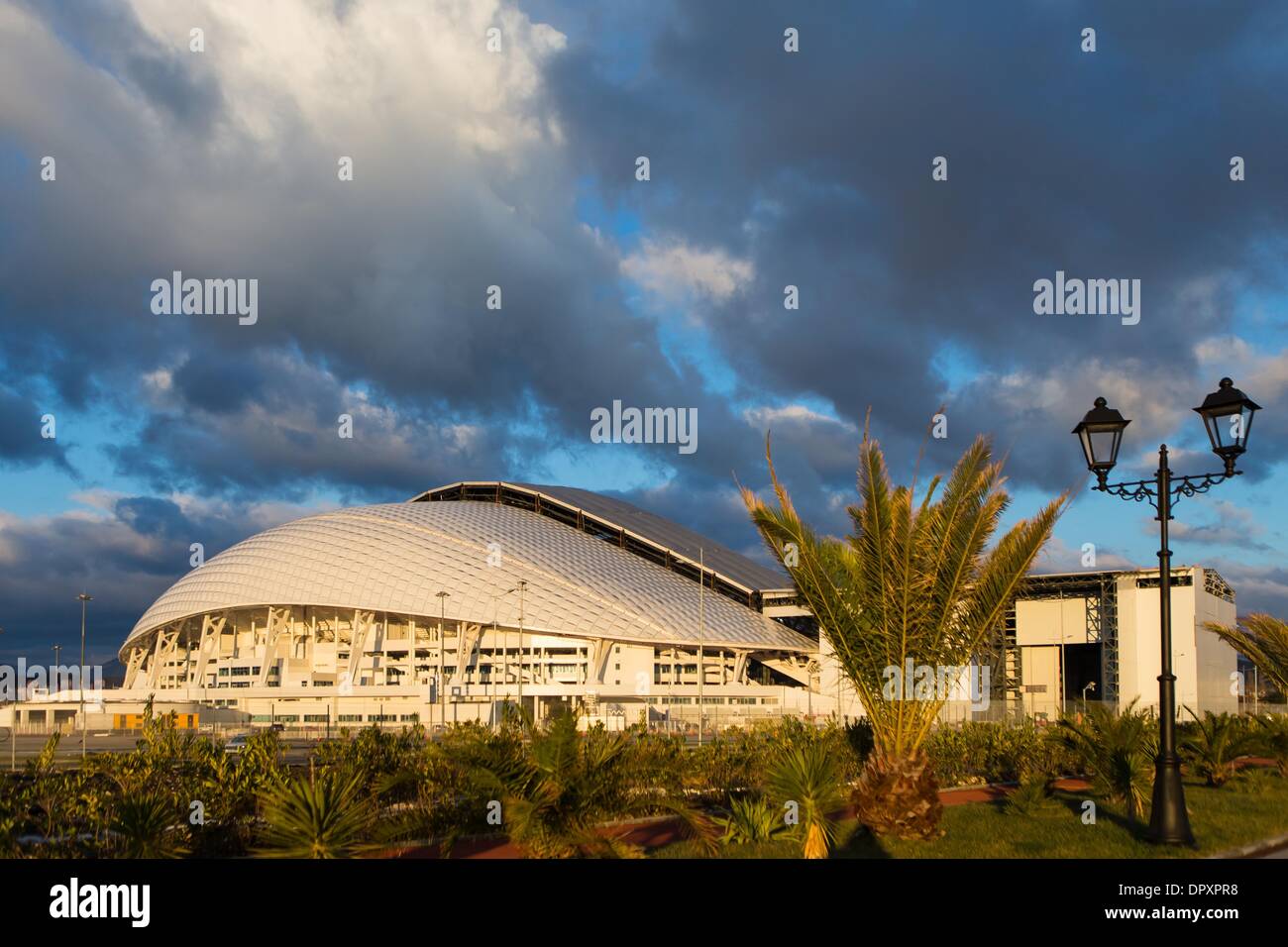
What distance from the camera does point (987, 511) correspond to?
15.4 m

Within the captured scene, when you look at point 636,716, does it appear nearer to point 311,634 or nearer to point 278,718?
point 278,718

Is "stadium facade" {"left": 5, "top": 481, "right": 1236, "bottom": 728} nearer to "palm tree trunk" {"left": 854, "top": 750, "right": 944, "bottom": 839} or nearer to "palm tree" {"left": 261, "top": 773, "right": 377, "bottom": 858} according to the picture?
"palm tree trunk" {"left": 854, "top": 750, "right": 944, "bottom": 839}

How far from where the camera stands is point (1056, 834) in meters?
15.6

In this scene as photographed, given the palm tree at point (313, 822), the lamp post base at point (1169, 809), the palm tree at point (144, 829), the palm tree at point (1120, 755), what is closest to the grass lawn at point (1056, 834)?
the lamp post base at point (1169, 809)

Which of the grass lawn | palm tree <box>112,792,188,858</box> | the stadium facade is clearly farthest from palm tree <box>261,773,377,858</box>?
the stadium facade

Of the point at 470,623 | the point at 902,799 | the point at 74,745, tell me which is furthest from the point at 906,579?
the point at 470,623

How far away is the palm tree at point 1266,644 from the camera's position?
29.6 metres

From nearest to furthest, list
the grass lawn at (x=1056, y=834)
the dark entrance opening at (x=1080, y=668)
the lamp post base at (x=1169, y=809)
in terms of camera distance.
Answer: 1. the grass lawn at (x=1056, y=834)
2. the lamp post base at (x=1169, y=809)
3. the dark entrance opening at (x=1080, y=668)

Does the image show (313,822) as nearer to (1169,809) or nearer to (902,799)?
(902,799)

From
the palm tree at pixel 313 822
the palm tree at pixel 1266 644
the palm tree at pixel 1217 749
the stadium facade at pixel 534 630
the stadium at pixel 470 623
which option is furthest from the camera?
the stadium at pixel 470 623

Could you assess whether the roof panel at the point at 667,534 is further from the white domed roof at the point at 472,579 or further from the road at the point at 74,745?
the road at the point at 74,745

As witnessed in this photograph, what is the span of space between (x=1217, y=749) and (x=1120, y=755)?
5.68 meters

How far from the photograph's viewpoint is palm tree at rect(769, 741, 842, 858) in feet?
39.5

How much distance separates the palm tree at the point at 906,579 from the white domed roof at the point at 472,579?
2046 inches
